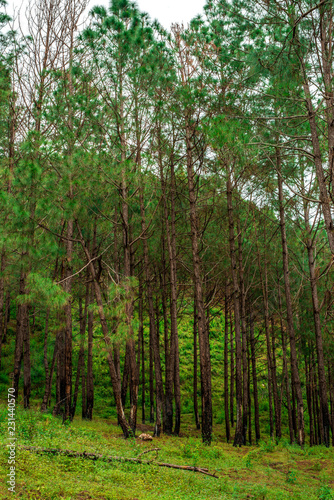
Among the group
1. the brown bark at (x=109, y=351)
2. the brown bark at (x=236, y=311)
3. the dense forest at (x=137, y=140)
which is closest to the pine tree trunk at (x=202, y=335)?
the dense forest at (x=137, y=140)

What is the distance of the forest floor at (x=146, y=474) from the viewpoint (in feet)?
14.8

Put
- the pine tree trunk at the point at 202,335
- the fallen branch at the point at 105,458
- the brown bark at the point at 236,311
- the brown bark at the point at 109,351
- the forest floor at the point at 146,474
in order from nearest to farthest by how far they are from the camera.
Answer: the forest floor at the point at 146,474
the fallen branch at the point at 105,458
the brown bark at the point at 109,351
the pine tree trunk at the point at 202,335
the brown bark at the point at 236,311

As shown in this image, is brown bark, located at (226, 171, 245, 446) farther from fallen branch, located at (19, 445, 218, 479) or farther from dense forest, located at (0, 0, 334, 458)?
fallen branch, located at (19, 445, 218, 479)

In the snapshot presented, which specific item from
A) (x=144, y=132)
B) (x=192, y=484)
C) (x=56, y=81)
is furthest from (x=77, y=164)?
(x=192, y=484)

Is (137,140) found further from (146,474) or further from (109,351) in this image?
(146,474)

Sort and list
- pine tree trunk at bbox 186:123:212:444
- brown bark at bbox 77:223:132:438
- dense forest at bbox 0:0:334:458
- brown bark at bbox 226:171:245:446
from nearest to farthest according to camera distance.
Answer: dense forest at bbox 0:0:334:458 → brown bark at bbox 77:223:132:438 → pine tree trunk at bbox 186:123:212:444 → brown bark at bbox 226:171:245:446

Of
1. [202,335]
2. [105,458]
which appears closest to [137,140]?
[202,335]

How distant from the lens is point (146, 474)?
5.86 m

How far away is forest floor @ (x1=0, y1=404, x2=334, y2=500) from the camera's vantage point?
14.8 feet

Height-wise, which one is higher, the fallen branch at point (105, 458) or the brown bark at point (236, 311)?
the brown bark at point (236, 311)

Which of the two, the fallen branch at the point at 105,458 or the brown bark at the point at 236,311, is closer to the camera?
the fallen branch at the point at 105,458

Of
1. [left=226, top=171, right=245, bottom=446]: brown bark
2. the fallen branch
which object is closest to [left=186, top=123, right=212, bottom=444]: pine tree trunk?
[left=226, top=171, right=245, bottom=446]: brown bark

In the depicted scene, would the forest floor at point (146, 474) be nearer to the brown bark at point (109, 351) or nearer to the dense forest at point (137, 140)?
the brown bark at point (109, 351)

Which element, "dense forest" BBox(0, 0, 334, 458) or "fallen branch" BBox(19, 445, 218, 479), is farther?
"dense forest" BBox(0, 0, 334, 458)
